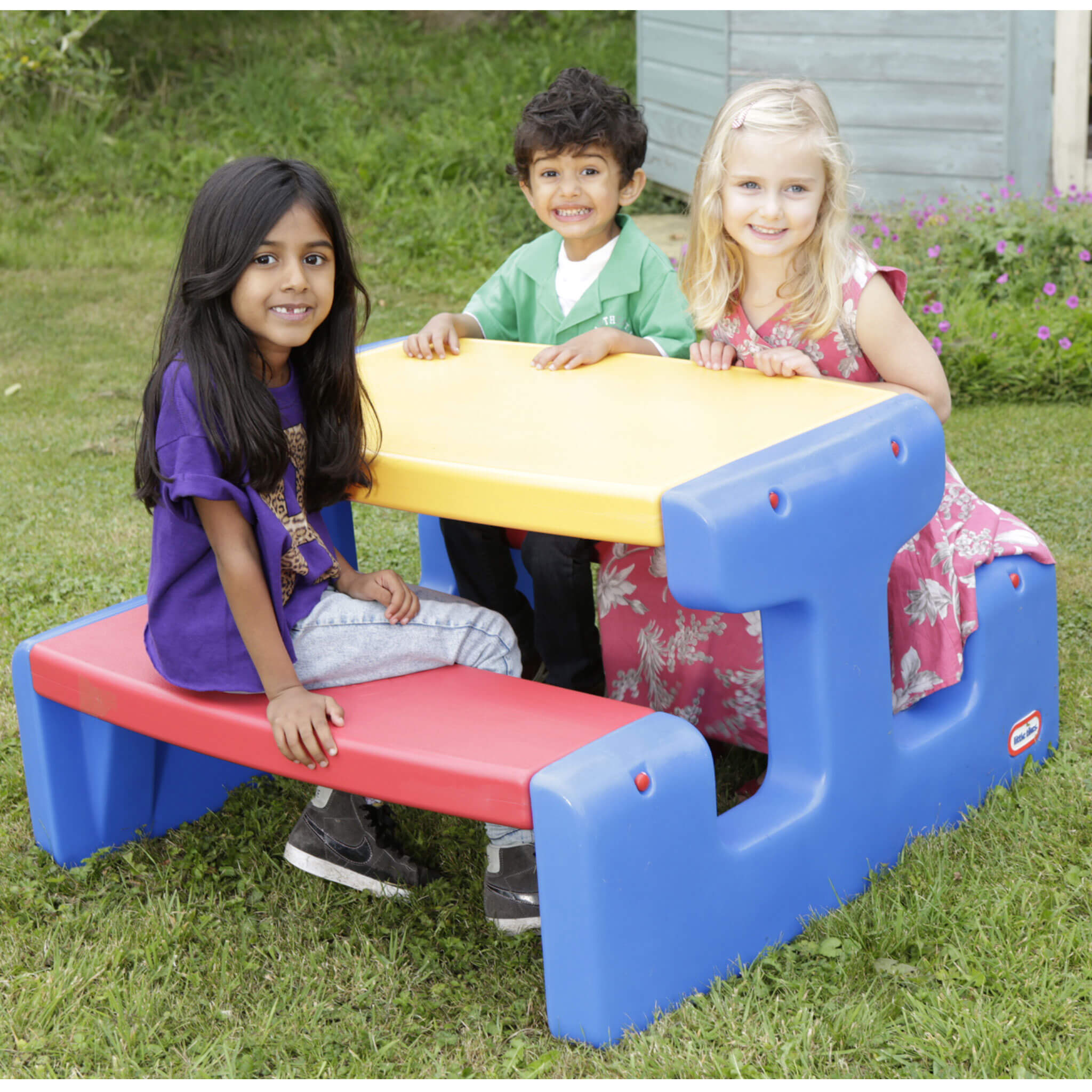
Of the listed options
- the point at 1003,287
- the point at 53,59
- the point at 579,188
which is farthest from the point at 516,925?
the point at 53,59

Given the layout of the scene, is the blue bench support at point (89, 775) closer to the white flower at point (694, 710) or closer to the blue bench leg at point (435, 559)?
the blue bench leg at point (435, 559)

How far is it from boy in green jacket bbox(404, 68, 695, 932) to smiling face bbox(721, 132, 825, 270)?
37cm

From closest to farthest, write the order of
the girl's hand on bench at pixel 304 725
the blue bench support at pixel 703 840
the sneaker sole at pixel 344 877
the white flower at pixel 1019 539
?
the blue bench support at pixel 703 840 → the girl's hand on bench at pixel 304 725 → the sneaker sole at pixel 344 877 → the white flower at pixel 1019 539

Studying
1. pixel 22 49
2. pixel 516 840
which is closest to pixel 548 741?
pixel 516 840

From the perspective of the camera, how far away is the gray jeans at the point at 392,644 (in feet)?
6.72

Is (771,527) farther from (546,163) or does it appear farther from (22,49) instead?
(22,49)

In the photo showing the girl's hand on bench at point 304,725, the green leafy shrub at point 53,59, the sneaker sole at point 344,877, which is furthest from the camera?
the green leafy shrub at point 53,59

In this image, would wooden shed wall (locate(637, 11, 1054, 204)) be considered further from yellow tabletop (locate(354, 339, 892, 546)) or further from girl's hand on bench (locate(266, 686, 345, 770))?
girl's hand on bench (locate(266, 686, 345, 770))

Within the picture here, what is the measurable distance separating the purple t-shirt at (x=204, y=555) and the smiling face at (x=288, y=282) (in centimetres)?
13

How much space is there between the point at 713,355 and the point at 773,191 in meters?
0.32

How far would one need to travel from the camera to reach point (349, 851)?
7.50ft

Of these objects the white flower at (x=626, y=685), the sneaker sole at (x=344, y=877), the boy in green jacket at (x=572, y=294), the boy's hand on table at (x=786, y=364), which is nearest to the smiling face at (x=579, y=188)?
the boy in green jacket at (x=572, y=294)

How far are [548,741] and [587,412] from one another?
0.67 meters

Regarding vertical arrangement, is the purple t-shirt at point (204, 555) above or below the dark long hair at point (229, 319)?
below
